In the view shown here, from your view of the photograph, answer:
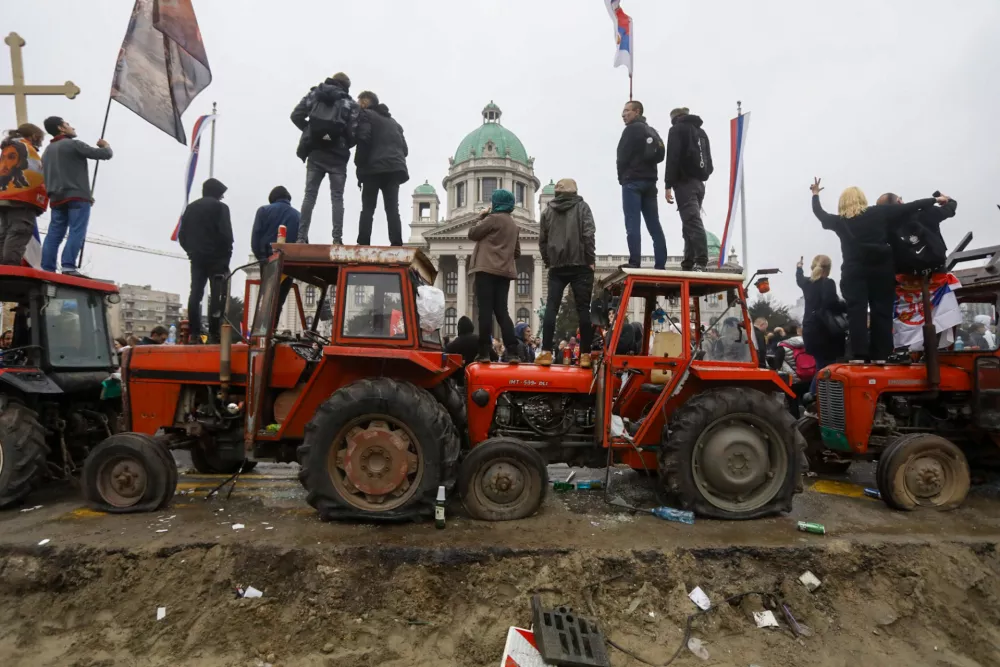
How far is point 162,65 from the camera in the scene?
23.4ft

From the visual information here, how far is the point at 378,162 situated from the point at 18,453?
4461 millimetres

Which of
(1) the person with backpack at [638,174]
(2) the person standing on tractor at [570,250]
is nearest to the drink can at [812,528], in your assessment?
(2) the person standing on tractor at [570,250]

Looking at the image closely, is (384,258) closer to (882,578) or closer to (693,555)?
(693,555)

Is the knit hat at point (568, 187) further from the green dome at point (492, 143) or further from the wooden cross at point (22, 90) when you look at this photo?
the green dome at point (492, 143)

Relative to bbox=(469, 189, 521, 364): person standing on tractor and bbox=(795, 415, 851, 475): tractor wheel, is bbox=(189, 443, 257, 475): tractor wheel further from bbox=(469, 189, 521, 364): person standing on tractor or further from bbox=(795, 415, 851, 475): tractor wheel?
bbox=(795, 415, 851, 475): tractor wheel

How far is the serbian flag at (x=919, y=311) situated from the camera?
227 inches

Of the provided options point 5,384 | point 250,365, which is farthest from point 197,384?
point 5,384

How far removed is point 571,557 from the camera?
3.83m

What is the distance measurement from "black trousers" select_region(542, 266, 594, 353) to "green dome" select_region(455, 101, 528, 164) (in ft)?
205

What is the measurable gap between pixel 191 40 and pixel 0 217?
3.14 meters

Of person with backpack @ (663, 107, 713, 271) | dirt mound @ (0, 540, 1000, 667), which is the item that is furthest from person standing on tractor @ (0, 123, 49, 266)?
person with backpack @ (663, 107, 713, 271)

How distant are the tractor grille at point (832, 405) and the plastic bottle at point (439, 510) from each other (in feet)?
13.4

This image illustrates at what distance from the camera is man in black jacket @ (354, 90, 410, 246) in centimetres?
660

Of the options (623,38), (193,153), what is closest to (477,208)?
(193,153)
